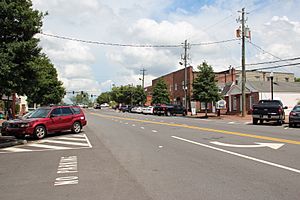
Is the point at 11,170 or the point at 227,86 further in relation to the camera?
the point at 227,86

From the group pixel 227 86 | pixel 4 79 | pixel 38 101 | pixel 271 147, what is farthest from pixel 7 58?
pixel 227 86

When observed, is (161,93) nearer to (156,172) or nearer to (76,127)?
(76,127)

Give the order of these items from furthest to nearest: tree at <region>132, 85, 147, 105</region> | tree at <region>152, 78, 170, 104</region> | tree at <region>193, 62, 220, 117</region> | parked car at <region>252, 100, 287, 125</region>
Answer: tree at <region>132, 85, 147, 105</region>, tree at <region>152, 78, 170, 104</region>, tree at <region>193, 62, 220, 117</region>, parked car at <region>252, 100, 287, 125</region>

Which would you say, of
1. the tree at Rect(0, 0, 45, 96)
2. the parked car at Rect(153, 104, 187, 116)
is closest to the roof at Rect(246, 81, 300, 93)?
the parked car at Rect(153, 104, 187, 116)

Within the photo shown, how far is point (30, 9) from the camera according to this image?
1550 cm

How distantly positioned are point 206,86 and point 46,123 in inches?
1096

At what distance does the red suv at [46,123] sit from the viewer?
658 inches

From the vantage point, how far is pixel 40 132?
1731cm

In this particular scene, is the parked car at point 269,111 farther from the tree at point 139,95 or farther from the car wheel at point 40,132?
the tree at point 139,95

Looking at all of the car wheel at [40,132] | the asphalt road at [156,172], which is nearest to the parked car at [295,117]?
the asphalt road at [156,172]

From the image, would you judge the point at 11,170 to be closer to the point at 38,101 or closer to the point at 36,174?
the point at 36,174

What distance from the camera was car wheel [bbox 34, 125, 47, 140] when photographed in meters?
17.0

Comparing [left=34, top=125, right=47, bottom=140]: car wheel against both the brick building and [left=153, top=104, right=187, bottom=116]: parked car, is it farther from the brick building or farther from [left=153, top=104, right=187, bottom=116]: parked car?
[left=153, top=104, right=187, bottom=116]: parked car

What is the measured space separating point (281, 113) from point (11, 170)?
21.0 meters
